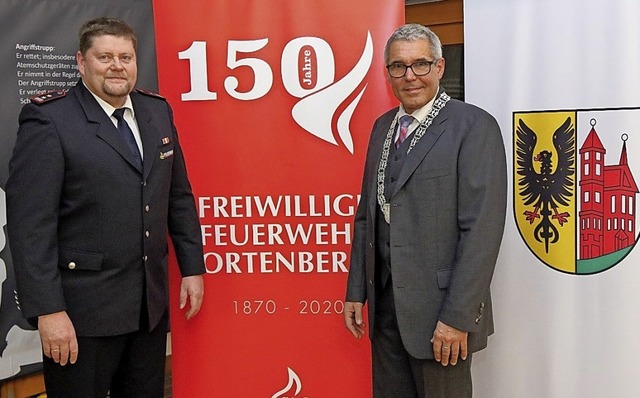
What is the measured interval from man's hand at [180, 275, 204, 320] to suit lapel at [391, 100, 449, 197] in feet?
2.92

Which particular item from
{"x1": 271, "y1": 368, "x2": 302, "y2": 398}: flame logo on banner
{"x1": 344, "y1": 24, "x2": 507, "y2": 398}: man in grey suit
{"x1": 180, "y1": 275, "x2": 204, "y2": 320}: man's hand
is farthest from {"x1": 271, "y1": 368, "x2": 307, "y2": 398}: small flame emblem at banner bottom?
{"x1": 344, "y1": 24, "x2": 507, "y2": 398}: man in grey suit

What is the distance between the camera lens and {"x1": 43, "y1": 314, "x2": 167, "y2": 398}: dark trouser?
206cm

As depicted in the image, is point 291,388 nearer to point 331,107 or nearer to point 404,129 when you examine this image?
point 331,107

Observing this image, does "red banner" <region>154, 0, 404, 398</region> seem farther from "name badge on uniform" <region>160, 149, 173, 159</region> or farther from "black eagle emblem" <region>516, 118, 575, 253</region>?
"black eagle emblem" <region>516, 118, 575, 253</region>

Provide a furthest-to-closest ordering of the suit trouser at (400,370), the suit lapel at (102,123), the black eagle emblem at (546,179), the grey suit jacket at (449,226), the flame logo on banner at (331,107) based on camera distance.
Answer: the flame logo on banner at (331,107)
the black eagle emblem at (546,179)
the suit lapel at (102,123)
the suit trouser at (400,370)
the grey suit jacket at (449,226)

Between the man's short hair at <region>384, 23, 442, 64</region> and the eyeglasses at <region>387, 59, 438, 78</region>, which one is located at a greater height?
the man's short hair at <region>384, 23, 442, 64</region>

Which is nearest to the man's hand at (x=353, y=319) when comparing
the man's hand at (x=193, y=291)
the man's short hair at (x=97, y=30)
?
the man's hand at (x=193, y=291)

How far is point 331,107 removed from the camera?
248 cm

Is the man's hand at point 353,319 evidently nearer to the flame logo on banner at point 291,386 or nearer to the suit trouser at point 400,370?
the suit trouser at point 400,370

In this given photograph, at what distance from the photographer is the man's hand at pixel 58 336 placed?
1.96 metres

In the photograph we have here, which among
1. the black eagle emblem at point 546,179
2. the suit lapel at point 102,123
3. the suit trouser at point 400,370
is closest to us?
the suit trouser at point 400,370

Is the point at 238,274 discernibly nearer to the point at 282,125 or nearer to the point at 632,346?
the point at 282,125

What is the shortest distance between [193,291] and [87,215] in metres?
0.56

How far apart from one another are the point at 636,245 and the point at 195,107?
5.03 feet
